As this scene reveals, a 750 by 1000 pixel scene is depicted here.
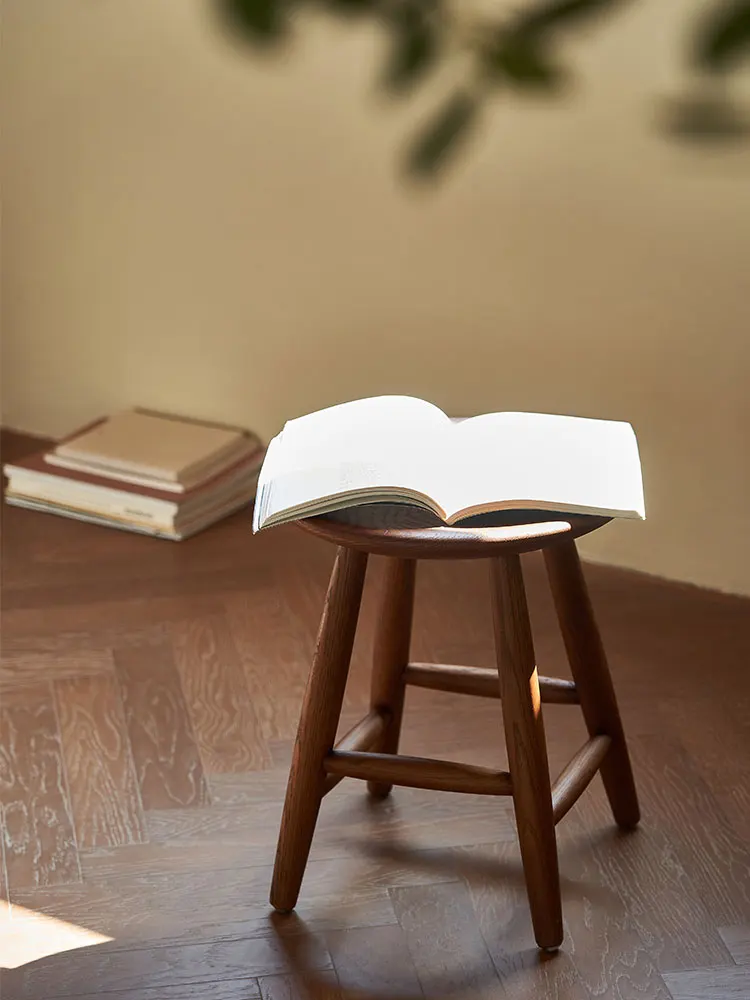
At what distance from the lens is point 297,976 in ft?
5.00

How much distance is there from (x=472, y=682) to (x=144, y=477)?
3.87ft

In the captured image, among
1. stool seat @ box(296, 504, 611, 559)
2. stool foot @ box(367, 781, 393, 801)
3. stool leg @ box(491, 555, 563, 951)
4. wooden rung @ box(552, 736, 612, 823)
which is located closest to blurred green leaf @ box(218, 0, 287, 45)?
stool seat @ box(296, 504, 611, 559)

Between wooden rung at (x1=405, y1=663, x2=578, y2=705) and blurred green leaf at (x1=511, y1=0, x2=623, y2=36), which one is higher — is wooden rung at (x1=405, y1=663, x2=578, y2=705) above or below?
below

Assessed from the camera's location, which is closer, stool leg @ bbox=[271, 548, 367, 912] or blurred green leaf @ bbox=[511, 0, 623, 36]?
blurred green leaf @ bbox=[511, 0, 623, 36]

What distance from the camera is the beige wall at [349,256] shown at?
2.35 meters

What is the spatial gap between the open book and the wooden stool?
30 millimetres

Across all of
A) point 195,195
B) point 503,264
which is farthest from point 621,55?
point 195,195

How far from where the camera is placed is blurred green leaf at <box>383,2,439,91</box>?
210mm

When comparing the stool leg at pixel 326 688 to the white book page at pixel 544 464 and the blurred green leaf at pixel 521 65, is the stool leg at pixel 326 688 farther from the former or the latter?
the blurred green leaf at pixel 521 65

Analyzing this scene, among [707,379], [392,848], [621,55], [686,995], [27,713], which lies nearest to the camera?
[686,995]

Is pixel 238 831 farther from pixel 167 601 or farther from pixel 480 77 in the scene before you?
pixel 480 77

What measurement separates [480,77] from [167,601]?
2249mm

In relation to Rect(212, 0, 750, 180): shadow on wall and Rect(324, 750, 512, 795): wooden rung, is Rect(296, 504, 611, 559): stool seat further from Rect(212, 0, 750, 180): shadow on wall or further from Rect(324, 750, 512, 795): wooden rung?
Rect(212, 0, 750, 180): shadow on wall

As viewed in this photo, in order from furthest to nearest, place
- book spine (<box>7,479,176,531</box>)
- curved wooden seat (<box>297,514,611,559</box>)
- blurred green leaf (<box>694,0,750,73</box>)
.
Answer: book spine (<box>7,479,176,531</box>) < curved wooden seat (<box>297,514,611,559</box>) < blurred green leaf (<box>694,0,750,73</box>)
